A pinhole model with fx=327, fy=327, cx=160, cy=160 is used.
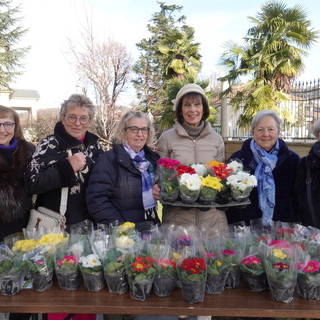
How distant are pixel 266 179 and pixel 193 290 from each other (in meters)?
1.40

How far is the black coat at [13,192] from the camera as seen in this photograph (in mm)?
2443

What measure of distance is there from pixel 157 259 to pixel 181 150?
1.23m

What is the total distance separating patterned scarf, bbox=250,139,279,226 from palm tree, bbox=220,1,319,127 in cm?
768

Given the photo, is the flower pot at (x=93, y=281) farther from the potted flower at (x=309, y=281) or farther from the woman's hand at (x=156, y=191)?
the potted flower at (x=309, y=281)

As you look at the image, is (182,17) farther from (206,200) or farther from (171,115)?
(206,200)

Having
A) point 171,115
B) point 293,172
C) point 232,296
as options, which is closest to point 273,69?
point 171,115

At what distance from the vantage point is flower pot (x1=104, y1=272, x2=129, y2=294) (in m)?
1.74

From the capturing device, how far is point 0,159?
2.46m

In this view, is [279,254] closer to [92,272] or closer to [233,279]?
[233,279]

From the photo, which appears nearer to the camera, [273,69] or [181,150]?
[181,150]

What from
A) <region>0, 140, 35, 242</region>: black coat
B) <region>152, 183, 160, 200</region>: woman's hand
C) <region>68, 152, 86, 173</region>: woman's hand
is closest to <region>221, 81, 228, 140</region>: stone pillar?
<region>152, 183, 160, 200</region>: woman's hand

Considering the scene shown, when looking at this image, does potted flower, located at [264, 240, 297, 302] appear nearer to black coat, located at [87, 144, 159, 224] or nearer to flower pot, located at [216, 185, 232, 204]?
flower pot, located at [216, 185, 232, 204]

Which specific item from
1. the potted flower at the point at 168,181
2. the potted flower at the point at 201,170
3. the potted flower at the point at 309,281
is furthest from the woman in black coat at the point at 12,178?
the potted flower at the point at 309,281

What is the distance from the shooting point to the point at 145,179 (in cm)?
255
